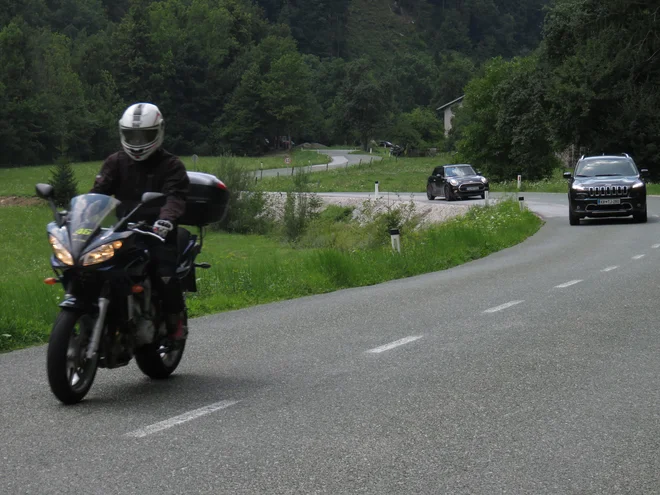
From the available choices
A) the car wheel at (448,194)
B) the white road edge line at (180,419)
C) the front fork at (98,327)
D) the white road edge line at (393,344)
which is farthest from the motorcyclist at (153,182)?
the car wheel at (448,194)

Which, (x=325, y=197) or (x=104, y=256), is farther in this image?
(x=325, y=197)

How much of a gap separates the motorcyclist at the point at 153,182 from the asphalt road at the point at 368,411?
752 mm

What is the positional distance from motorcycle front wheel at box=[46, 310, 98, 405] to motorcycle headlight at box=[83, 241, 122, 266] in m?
0.34

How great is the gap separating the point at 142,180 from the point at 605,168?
23.8 meters

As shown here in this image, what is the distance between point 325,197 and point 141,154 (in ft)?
161

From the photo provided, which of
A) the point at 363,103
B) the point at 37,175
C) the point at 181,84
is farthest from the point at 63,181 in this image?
the point at 363,103

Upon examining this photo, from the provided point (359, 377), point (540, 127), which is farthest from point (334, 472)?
point (540, 127)

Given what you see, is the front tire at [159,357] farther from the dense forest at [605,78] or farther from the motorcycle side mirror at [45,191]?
the dense forest at [605,78]

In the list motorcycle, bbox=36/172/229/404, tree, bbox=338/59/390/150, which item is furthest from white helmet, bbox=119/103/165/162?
tree, bbox=338/59/390/150

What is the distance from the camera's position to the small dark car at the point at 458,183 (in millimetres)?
48000

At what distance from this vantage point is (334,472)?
540 cm

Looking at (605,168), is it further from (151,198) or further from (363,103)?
(363,103)

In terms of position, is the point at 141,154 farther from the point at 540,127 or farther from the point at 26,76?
the point at 26,76

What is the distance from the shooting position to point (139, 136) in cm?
752
